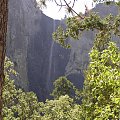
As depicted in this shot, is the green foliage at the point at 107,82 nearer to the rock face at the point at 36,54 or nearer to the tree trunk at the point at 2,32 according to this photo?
the tree trunk at the point at 2,32

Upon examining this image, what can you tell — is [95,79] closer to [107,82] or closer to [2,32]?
[107,82]

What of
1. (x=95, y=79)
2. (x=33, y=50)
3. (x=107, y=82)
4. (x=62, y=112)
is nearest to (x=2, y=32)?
(x=107, y=82)

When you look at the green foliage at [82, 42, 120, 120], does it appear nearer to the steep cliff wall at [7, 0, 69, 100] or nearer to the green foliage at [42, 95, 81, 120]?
the green foliage at [42, 95, 81, 120]

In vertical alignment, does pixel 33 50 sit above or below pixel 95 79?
above

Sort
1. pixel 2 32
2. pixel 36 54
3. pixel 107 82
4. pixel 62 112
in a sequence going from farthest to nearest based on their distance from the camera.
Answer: pixel 36 54, pixel 62 112, pixel 107 82, pixel 2 32

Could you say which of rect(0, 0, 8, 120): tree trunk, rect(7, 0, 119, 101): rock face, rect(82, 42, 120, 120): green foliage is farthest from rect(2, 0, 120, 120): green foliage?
rect(7, 0, 119, 101): rock face

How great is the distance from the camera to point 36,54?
61.0 meters

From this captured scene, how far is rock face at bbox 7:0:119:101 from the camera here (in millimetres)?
57188

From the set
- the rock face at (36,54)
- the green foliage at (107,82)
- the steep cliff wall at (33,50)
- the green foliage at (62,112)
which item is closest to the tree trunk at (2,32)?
the green foliage at (107,82)

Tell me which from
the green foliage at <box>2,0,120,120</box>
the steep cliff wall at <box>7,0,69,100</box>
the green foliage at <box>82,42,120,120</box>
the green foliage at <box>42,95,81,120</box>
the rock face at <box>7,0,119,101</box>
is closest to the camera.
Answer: the green foliage at <box>82,42,120,120</box>

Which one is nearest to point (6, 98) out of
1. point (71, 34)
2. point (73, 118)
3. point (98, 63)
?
point (71, 34)

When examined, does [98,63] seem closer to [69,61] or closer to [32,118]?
[32,118]

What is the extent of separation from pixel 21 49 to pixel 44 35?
6.32m

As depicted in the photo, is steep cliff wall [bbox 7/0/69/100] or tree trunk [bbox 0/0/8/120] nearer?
tree trunk [bbox 0/0/8/120]
